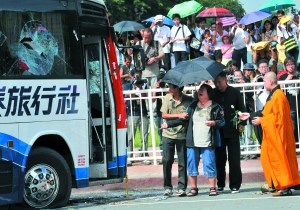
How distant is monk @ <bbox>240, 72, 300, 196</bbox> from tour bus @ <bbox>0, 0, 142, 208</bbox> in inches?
91.1

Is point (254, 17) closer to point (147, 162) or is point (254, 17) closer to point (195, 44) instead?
point (195, 44)

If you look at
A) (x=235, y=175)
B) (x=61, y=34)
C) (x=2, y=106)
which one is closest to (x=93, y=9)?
(x=61, y=34)

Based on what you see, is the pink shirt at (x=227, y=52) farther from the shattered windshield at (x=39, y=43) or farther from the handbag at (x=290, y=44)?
the shattered windshield at (x=39, y=43)

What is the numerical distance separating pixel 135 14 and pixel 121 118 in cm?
3852

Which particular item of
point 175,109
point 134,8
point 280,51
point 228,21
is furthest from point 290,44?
point 134,8

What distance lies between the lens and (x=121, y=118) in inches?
555

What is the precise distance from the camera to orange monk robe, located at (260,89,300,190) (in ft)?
43.9

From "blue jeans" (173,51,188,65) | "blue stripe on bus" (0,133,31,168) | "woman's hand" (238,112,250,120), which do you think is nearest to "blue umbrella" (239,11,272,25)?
"blue jeans" (173,51,188,65)

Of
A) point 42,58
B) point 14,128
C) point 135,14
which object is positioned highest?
point 135,14

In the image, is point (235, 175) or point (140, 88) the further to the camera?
point (140, 88)

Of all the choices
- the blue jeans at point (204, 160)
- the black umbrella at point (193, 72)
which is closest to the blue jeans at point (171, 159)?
the blue jeans at point (204, 160)

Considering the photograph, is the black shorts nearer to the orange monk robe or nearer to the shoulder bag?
the shoulder bag

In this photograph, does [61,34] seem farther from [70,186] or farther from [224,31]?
[224,31]

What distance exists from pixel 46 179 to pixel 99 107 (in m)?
1.65
